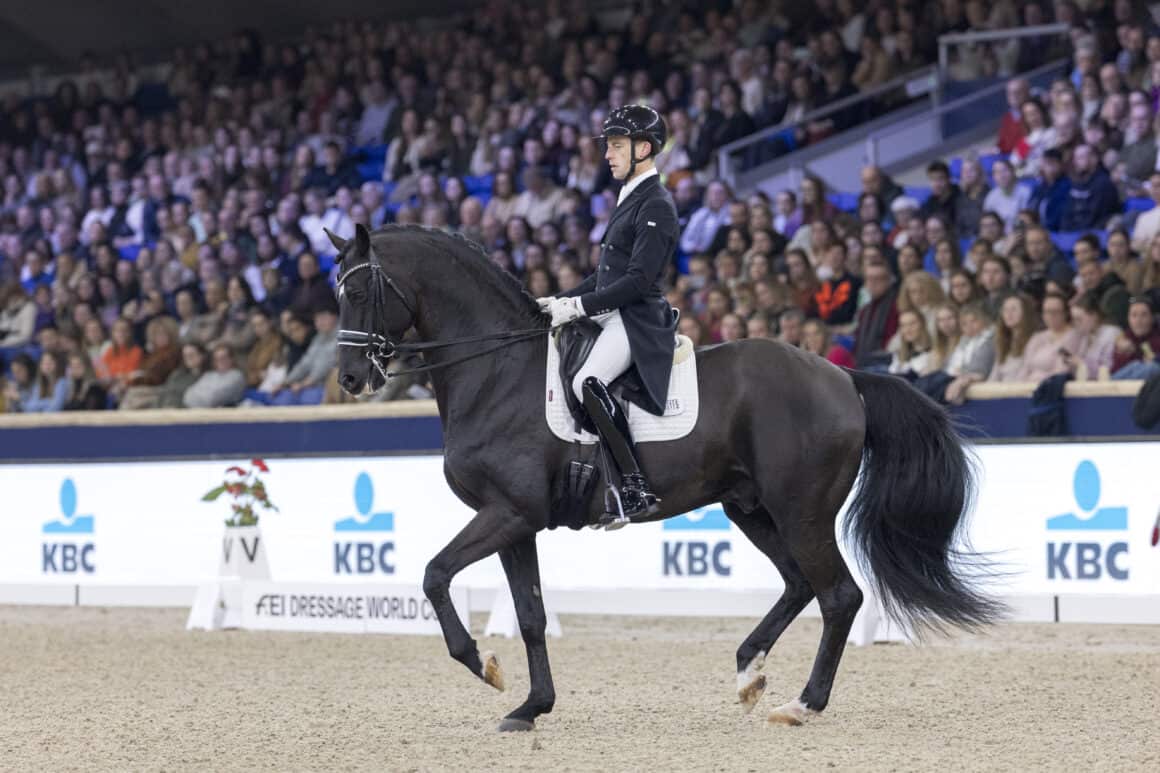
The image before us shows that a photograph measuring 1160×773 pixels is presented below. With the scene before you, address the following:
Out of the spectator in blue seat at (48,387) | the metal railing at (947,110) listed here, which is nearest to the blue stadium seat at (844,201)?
the metal railing at (947,110)

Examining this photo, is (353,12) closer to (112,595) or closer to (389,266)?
(112,595)

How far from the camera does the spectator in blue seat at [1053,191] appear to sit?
14148 millimetres

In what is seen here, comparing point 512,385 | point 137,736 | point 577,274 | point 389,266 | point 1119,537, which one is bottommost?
point 137,736

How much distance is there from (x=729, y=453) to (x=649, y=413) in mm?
429

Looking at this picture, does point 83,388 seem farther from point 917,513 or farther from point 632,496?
point 917,513

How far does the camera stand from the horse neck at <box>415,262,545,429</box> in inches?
286

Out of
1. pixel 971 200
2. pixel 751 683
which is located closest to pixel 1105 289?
pixel 971 200

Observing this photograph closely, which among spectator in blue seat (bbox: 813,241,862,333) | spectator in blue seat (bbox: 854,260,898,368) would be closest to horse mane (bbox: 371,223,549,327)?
spectator in blue seat (bbox: 854,260,898,368)

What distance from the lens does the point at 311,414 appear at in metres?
14.1

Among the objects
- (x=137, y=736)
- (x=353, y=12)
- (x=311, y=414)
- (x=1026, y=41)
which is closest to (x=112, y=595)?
(x=311, y=414)

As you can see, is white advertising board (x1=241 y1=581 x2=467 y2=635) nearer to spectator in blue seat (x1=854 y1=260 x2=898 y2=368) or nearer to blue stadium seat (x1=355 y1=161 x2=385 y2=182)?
spectator in blue seat (x1=854 y1=260 x2=898 y2=368)

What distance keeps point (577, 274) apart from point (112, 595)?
16.8 feet

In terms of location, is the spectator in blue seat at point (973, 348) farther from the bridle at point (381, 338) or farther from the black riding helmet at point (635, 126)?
the bridle at point (381, 338)

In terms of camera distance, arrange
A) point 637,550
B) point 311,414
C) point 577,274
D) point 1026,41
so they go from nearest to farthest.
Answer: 1. point 637,550
2. point 311,414
3. point 577,274
4. point 1026,41
